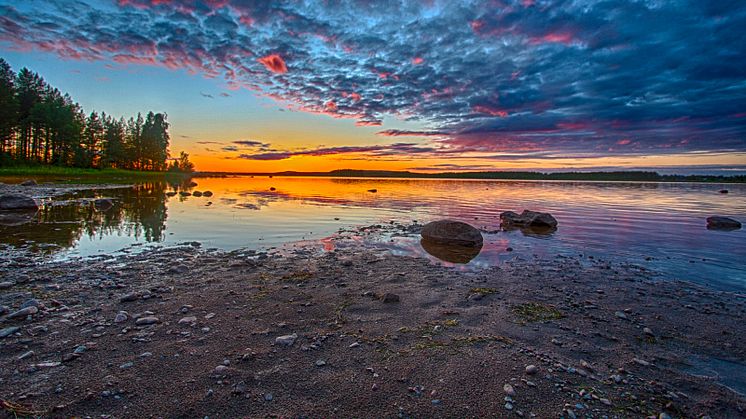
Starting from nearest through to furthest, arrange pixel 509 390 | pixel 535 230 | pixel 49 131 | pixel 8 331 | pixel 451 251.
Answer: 1. pixel 509 390
2. pixel 8 331
3. pixel 451 251
4. pixel 535 230
5. pixel 49 131

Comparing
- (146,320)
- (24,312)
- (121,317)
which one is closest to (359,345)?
(146,320)

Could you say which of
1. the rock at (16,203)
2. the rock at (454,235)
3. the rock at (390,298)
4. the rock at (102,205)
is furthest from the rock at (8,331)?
the rock at (16,203)

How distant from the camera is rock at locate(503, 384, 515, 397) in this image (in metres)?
4.04

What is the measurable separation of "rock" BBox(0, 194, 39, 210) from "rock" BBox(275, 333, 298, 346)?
25023 millimetres

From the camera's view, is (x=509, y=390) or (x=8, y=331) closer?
(x=509, y=390)

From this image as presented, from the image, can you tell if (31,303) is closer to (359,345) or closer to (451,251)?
(359,345)

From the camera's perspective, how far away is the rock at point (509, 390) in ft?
13.3

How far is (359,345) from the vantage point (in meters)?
5.23

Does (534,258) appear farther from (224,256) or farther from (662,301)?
(224,256)

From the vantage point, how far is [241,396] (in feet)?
12.8

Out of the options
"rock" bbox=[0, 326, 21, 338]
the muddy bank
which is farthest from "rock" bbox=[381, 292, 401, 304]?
"rock" bbox=[0, 326, 21, 338]

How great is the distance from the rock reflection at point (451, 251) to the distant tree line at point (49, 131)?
93.7 meters

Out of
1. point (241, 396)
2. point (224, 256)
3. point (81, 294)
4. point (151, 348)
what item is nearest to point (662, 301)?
point (241, 396)

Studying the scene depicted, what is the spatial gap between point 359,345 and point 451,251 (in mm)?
8278
